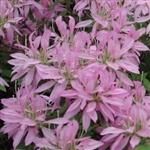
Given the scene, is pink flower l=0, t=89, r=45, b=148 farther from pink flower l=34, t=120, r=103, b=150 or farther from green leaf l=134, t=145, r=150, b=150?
green leaf l=134, t=145, r=150, b=150

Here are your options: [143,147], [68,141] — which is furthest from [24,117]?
[143,147]

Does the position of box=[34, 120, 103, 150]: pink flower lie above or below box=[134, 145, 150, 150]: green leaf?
above

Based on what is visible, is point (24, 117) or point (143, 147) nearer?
point (143, 147)

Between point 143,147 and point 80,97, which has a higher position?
point 80,97

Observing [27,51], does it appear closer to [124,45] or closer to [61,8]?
[124,45]

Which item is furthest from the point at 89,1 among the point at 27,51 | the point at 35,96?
the point at 35,96

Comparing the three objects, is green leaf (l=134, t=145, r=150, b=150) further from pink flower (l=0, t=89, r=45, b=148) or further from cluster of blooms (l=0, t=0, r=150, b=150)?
pink flower (l=0, t=89, r=45, b=148)

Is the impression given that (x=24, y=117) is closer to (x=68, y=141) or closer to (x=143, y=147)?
(x=68, y=141)

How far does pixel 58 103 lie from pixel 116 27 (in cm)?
35

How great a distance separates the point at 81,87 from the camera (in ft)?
4.18

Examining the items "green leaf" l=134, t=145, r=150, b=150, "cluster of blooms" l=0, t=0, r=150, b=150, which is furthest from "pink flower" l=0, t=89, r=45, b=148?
"green leaf" l=134, t=145, r=150, b=150

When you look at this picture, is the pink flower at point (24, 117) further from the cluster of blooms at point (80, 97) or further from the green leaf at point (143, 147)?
the green leaf at point (143, 147)

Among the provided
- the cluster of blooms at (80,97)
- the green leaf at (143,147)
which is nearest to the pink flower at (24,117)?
the cluster of blooms at (80,97)

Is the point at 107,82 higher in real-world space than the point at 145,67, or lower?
higher
